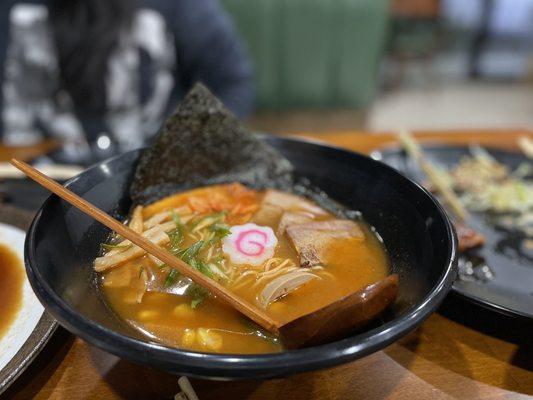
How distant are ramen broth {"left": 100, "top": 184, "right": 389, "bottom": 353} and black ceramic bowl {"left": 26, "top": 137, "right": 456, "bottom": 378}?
0.19ft

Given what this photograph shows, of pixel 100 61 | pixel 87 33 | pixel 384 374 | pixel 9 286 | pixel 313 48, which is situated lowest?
pixel 384 374

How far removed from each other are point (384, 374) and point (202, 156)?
85cm

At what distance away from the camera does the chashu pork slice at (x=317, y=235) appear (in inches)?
49.0

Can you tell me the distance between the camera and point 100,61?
2.68m

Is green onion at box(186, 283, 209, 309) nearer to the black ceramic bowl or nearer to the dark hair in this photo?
the black ceramic bowl

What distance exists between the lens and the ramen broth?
1027mm

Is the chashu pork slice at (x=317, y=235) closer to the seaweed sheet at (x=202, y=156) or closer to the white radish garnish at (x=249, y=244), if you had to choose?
the white radish garnish at (x=249, y=244)

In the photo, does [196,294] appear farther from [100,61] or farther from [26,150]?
[100,61]

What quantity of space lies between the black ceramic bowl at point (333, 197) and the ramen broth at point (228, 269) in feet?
0.19

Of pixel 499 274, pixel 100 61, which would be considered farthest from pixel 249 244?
pixel 100 61

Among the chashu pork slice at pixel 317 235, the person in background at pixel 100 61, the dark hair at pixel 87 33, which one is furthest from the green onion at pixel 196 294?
the dark hair at pixel 87 33

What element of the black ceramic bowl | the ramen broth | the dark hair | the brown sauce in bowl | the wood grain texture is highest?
the dark hair

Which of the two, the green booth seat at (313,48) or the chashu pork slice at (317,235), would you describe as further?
the green booth seat at (313,48)

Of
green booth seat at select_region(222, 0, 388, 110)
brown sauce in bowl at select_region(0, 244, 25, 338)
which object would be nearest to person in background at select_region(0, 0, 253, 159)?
green booth seat at select_region(222, 0, 388, 110)
